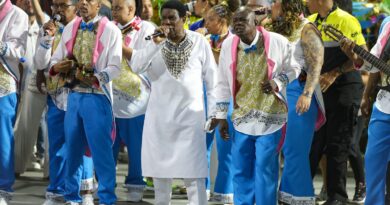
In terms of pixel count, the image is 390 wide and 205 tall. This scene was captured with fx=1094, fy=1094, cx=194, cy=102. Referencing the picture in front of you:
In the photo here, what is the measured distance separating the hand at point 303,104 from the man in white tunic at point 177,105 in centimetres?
70

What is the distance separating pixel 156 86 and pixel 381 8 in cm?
574

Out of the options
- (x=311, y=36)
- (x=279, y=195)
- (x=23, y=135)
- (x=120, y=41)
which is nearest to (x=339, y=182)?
(x=279, y=195)

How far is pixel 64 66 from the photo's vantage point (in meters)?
9.49

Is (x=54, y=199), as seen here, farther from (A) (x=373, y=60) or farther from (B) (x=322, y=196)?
(A) (x=373, y=60)

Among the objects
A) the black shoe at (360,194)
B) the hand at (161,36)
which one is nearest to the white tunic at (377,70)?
the hand at (161,36)

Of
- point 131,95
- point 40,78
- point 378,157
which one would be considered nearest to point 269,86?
point 378,157

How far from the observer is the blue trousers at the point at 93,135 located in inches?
376

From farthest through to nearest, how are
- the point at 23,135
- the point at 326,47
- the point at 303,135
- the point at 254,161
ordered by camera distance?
the point at 23,135, the point at 326,47, the point at 303,135, the point at 254,161

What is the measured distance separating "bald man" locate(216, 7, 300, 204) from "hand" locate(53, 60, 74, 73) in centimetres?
148

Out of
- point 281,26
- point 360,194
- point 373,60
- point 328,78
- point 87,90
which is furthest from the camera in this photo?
point 360,194

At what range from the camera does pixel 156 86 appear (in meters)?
9.07

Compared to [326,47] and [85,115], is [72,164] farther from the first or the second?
[326,47]

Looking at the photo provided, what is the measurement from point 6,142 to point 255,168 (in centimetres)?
254

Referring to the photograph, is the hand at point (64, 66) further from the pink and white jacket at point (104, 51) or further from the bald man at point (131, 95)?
the bald man at point (131, 95)
